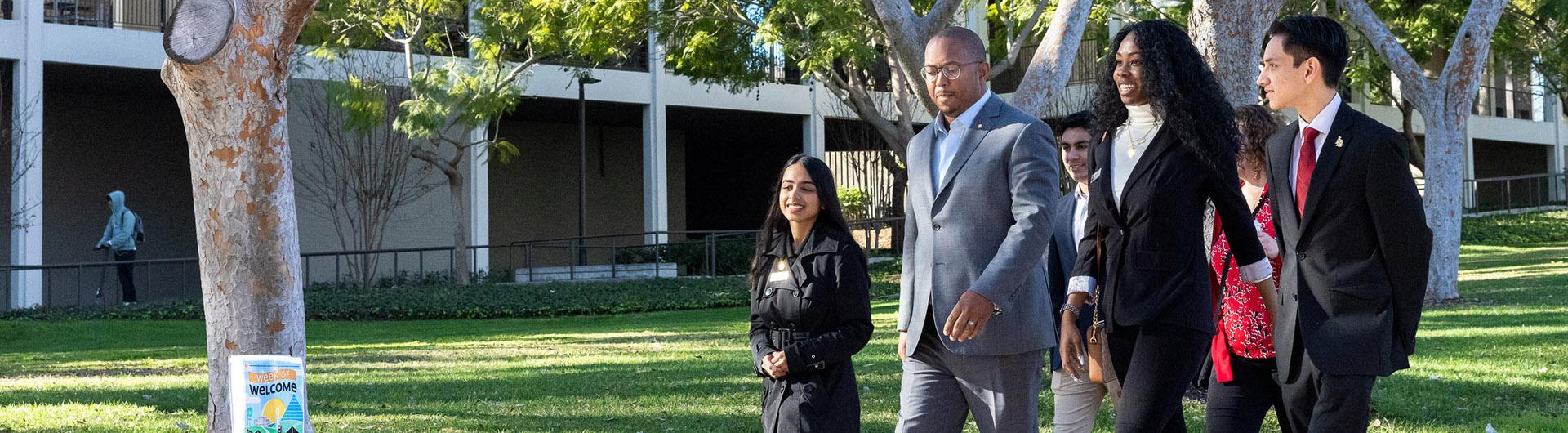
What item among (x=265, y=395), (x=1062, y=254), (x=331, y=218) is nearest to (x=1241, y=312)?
(x=1062, y=254)

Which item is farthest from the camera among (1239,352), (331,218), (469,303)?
(331,218)

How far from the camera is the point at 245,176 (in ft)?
16.4

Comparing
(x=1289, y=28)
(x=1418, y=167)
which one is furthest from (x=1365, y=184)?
(x=1418, y=167)

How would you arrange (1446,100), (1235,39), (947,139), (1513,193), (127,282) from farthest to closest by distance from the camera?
1. (1513,193)
2. (127,282)
3. (1446,100)
4. (1235,39)
5. (947,139)

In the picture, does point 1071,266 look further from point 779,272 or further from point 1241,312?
point 779,272

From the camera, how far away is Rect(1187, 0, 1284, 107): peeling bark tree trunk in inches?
316

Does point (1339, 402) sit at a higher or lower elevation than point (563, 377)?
higher

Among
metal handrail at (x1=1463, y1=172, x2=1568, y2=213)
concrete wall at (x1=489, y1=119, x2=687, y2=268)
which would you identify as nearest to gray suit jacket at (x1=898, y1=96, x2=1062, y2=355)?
concrete wall at (x1=489, y1=119, x2=687, y2=268)

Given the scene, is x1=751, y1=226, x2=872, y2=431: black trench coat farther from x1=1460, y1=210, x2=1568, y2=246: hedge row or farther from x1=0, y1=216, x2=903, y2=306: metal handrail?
x1=1460, y1=210, x2=1568, y2=246: hedge row

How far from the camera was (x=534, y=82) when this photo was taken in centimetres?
2689

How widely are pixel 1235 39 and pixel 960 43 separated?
459 cm

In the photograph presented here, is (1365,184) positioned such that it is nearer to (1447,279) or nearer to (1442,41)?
(1447,279)

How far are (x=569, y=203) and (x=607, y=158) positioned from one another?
1589mm

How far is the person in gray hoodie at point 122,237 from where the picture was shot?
20.8 metres
